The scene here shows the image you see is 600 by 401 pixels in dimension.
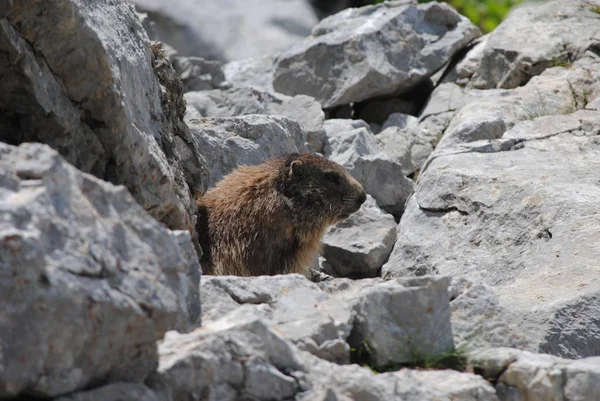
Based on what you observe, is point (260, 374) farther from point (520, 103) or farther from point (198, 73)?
point (198, 73)

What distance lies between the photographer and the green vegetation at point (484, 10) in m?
15.6

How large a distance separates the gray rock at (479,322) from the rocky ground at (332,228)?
0.01m

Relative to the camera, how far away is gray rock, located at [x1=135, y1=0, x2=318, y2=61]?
1449cm

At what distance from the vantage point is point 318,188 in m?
7.95

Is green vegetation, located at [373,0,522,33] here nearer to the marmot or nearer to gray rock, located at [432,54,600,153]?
gray rock, located at [432,54,600,153]

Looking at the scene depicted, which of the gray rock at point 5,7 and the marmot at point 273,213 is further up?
the gray rock at point 5,7

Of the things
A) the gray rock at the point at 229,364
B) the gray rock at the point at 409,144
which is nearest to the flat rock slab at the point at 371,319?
the gray rock at the point at 229,364

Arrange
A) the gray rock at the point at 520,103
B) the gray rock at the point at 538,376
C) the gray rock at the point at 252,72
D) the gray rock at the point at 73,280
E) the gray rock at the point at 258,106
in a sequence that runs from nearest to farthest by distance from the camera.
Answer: the gray rock at the point at 73,280 → the gray rock at the point at 538,376 → the gray rock at the point at 520,103 → the gray rock at the point at 258,106 → the gray rock at the point at 252,72

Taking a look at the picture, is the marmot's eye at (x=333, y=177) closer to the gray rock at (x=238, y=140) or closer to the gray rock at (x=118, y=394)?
the gray rock at (x=238, y=140)

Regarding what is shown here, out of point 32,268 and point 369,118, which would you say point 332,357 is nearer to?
point 32,268

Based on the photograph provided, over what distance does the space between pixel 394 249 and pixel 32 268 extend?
5.48 m

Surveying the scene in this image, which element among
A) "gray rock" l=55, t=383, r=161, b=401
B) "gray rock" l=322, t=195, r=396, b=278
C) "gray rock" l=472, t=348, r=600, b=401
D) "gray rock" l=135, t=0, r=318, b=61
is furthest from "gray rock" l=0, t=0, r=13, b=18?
"gray rock" l=135, t=0, r=318, b=61

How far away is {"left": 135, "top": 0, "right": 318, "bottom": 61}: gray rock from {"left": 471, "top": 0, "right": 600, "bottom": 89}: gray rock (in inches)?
131

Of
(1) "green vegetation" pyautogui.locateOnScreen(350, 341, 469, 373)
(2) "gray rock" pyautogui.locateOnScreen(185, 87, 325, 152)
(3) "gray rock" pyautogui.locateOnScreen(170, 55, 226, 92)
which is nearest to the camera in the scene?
(1) "green vegetation" pyautogui.locateOnScreen(350, 341, 469, 373)
